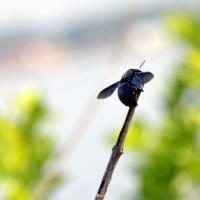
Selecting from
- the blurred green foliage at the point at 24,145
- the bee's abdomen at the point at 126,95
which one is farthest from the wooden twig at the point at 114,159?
the blurred green foliage at the point at 24,145

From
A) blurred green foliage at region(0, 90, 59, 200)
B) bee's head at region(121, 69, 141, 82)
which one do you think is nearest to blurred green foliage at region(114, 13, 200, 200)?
blurred green foliage at region(0, 90, 59, 200)

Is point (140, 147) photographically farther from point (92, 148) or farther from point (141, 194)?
point (92, 148)

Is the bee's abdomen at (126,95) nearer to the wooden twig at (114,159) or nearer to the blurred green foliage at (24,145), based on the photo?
the wooden twig at (114,159)

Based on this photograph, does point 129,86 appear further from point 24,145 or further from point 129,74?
point 24,145

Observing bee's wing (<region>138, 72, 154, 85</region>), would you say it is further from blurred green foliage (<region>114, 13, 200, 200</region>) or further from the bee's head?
blurred green foliage (<region>114, 13, 200, 200</region>)

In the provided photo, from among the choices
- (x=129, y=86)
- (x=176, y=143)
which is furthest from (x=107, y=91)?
(x=176, y=143)
